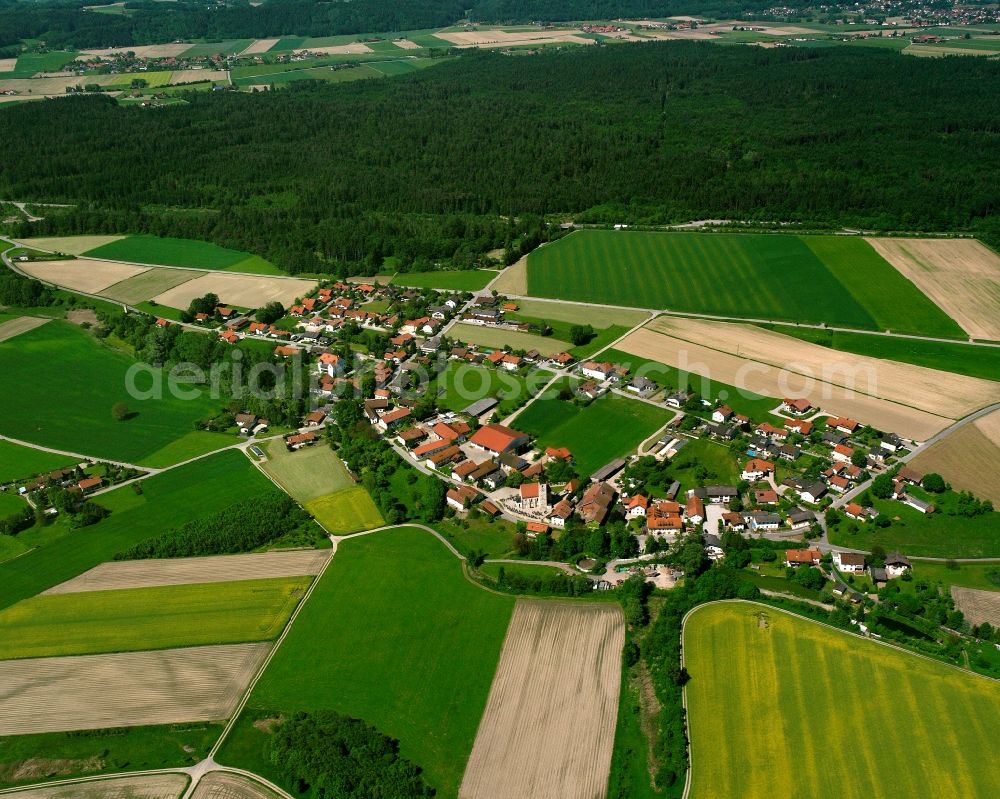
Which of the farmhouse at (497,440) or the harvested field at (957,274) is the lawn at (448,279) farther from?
the harvested field at (957,274)

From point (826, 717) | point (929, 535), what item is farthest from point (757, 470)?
point (826, 717)

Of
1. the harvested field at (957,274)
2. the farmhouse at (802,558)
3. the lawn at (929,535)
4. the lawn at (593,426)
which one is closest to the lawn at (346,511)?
the lawn at (593,426)

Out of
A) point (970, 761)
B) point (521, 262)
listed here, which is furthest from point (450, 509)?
point (521, 262)

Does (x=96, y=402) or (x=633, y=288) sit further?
(x=633, y=288)

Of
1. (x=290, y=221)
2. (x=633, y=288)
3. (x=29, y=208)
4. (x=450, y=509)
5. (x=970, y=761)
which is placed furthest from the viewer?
(x=29, y=208)

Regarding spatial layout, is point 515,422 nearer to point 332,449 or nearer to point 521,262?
point 332,449

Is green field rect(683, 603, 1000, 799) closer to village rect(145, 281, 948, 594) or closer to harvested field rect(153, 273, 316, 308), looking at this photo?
village rect(145, 281, 948, 594)

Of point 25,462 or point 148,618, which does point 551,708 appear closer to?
point 148,618

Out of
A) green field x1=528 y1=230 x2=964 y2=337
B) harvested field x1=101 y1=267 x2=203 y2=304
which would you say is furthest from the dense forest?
harvested field x1=101 y1=267 x2=203 y2=304
